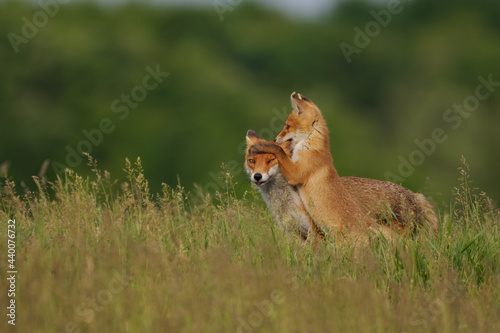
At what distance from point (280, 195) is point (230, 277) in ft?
9.28

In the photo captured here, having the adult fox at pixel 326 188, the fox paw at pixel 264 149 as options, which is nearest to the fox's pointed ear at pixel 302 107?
the adult fox at pixel 326 188

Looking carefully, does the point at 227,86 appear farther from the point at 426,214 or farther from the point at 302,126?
the point at 426,214

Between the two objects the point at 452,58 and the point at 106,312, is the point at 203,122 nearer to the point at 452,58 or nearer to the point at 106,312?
the point at 452,58

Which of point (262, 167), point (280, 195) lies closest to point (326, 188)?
point (280, 195)

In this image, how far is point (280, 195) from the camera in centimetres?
862

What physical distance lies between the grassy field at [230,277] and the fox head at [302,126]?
1047mm

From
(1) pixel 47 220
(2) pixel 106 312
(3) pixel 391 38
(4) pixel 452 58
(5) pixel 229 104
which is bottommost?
(2) pixel 106 312

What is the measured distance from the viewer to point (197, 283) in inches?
238

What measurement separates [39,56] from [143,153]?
923cm

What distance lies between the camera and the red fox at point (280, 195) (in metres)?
8.38

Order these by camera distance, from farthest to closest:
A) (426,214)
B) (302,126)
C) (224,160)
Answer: (224,160), (302,126), (426,214)

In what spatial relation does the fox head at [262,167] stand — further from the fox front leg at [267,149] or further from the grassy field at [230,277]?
the grassy field at [230,277]

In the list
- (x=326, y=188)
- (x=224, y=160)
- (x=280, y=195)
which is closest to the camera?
(x=326, y=188)

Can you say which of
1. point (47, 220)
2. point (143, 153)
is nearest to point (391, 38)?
point (143, 153)
